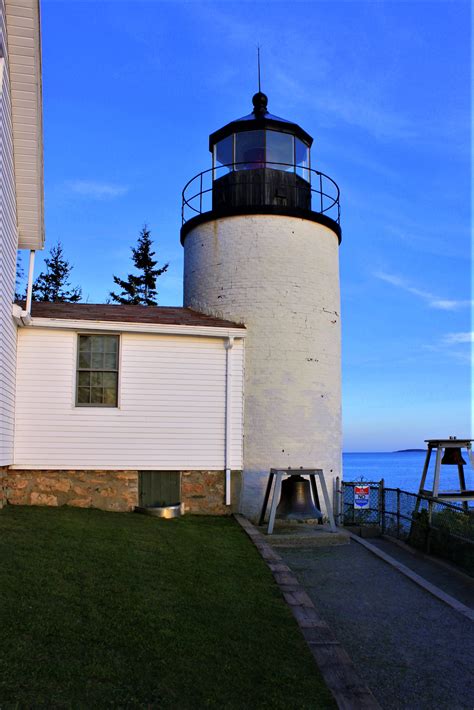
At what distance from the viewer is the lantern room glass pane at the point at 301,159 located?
1636 cm

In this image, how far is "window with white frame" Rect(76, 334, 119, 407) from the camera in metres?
13.0

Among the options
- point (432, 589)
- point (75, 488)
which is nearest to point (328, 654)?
point (432, 589)

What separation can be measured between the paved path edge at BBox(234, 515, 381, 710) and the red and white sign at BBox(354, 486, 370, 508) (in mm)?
7163

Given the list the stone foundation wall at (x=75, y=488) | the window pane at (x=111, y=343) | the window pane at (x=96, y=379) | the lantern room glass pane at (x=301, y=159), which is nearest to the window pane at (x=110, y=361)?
the window pane at (x=111, y=343)

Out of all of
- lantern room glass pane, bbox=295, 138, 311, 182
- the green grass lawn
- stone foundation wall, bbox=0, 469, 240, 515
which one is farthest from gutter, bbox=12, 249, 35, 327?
lantern room glass pane, bbox=295, 138, 311, 182

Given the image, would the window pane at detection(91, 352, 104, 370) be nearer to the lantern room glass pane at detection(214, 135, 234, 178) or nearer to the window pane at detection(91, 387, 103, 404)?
the window pane at detection(91, 387, 103, 404)

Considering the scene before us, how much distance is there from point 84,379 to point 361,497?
7.08 metres

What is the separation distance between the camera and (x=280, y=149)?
1622 cm

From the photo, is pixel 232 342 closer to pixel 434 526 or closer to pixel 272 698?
pixel 434 526

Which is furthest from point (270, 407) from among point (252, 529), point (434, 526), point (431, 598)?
point (431, 598)

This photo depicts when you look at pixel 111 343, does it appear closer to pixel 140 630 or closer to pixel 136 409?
pixel 136 409

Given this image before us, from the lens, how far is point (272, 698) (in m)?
4.30

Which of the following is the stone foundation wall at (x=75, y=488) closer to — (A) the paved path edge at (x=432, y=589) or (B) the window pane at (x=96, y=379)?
(B) the window pane at (x=96, y=379)

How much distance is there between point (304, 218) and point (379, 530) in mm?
7710
